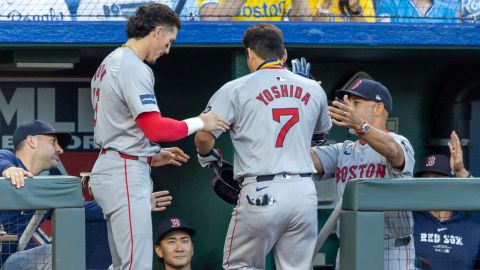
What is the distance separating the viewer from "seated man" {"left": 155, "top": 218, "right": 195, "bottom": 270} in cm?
767

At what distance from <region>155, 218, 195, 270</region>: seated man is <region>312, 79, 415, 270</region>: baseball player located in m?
1.71

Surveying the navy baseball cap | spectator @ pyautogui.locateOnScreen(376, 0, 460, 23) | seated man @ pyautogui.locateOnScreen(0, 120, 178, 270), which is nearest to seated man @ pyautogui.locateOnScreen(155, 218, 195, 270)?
seated man @ pyautogui.locateOnScreen(0, 120, 178, 270)

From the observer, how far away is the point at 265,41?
5773mm

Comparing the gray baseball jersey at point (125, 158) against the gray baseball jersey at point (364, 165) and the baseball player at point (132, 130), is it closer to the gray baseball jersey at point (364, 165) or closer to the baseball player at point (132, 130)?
the baseball player at point (132, 130)

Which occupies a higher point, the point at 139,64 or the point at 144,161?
the point at 139,64

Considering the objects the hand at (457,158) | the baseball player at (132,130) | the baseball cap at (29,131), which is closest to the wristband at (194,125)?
the baseball player at (132,130)

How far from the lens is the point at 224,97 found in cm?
570

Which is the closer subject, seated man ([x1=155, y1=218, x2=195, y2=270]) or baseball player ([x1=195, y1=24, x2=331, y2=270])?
baseball player ([x1=195, y1=24, x2=331, y2=270])

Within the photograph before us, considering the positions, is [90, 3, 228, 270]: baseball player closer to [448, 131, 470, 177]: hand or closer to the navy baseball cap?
the navy baseball cap

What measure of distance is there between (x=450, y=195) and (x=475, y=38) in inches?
118

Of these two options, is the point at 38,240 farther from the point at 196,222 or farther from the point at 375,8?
the point at 375,8

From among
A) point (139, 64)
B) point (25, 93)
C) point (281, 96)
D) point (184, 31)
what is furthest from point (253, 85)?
point (25, 93)

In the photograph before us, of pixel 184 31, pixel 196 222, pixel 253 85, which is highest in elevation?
pixel 184 31

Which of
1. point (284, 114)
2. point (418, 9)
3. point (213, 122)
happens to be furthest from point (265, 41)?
point (418, 9)
